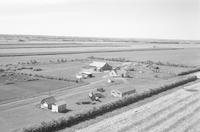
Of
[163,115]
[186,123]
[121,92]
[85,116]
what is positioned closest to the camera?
[186,123]

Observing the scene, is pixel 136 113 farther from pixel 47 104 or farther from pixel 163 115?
pixel 47 104

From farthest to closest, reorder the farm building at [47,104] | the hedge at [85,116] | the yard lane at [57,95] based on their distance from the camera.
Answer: the yard lane at [57,95], the farm building at [47,104], the hedge at [85,116]

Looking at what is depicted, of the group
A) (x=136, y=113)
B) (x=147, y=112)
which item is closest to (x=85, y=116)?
(x=136, y=113)

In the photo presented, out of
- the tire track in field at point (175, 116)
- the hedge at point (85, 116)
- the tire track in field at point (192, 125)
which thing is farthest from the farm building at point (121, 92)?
the tire track in field at point (192, 125)

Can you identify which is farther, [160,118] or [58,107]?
[58,107]

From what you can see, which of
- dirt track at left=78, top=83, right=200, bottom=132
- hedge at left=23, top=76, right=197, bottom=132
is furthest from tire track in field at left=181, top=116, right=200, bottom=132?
hedge at left=23, top=76, right=197, bottom=132

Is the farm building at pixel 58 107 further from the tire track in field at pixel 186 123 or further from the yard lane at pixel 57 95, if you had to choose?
the tire track in field at pixel 186 123

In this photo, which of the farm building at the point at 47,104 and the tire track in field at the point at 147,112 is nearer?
the tire track in field at the point at 147,112

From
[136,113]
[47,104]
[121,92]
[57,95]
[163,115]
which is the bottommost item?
[57,95]

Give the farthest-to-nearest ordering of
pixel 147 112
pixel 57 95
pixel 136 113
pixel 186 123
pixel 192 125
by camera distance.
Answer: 1. pixel 57 95
2. pixel 147 112
3. pixel 136 113
4. pixel 186 123
5. pixel 192 125
